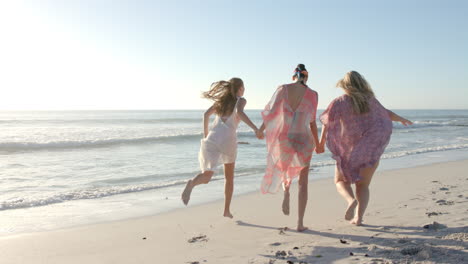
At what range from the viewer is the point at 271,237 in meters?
3.98

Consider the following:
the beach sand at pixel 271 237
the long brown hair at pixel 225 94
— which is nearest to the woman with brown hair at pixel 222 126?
the long brown hair at pixel 225 94

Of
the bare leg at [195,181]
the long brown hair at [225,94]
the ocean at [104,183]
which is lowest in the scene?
the ocean at [104,183]

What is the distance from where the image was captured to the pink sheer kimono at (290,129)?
417cm

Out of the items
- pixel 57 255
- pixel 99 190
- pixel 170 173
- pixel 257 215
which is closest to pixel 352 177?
pixel 257 215

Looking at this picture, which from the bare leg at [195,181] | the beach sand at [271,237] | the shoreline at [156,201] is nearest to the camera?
the beach sand at [271,237]

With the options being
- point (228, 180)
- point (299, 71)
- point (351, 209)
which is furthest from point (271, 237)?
point (299, 71)

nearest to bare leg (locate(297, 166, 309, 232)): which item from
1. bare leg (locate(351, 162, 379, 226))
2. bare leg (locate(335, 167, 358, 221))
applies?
bare leg (locate(335, 167, 358, 221))

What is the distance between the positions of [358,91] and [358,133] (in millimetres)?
451

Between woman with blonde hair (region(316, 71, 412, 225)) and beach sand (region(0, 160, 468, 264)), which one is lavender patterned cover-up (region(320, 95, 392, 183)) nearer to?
woman with blonde hair (region(316, 71, 412, 225))

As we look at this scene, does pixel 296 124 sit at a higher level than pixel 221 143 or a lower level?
higher

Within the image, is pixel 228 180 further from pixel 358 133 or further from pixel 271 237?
pixel 358 133

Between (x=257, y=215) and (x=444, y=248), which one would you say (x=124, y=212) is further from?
(x=444, y=248)

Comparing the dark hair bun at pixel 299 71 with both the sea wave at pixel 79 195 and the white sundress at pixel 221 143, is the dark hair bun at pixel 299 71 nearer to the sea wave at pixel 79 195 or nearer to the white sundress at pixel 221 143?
the white sundress at pixel 221 143

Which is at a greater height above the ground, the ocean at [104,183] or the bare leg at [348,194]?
the bare leg at [348,194]
